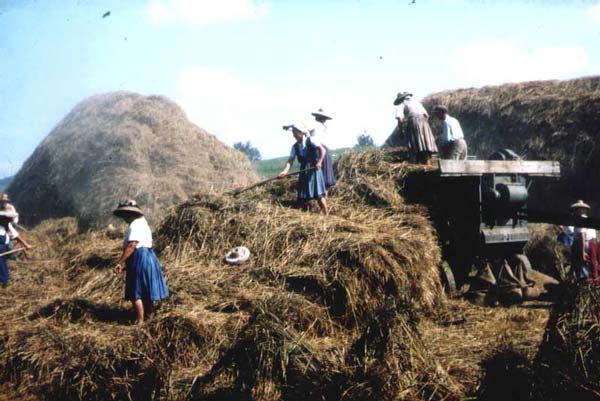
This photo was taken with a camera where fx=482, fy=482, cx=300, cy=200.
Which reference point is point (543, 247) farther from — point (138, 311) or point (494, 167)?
point (138, 311)

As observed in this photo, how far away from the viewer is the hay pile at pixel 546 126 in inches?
407

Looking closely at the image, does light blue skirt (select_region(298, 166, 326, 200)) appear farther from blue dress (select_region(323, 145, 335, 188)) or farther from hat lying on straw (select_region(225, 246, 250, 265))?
hat lying on straw (select_region(225, 246, 250, 265))

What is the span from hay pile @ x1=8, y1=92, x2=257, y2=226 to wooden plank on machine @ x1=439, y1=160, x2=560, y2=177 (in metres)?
7.61

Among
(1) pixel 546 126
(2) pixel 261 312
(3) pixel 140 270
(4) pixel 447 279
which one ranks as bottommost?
(4) pixel 447 279

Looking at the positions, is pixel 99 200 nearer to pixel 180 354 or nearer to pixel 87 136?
pixel 87 136

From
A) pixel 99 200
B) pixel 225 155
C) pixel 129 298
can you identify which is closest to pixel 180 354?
pixel 129 298

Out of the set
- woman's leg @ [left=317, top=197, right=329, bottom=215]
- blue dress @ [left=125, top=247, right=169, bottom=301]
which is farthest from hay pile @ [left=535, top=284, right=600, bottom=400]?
woman's leg @ [left=317, top=197, right=329, bottom=215]

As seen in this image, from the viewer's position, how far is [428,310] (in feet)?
19.0

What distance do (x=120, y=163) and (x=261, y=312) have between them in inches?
442

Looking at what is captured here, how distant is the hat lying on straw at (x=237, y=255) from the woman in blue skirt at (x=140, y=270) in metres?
1.02

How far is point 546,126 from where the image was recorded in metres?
11.1

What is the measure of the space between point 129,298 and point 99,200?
8.58m

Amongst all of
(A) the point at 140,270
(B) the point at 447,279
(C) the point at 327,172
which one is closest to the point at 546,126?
(C) the point at 327,172

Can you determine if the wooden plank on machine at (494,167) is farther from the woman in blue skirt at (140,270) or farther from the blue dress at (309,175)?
the woman in blue skirt at (140,270)
